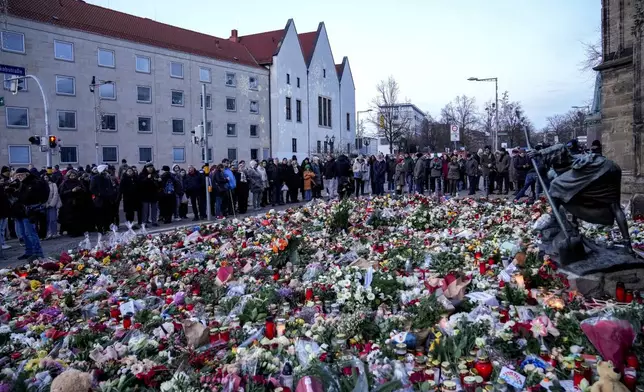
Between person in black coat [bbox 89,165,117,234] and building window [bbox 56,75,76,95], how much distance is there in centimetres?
2802

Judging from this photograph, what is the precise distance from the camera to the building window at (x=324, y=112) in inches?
2569

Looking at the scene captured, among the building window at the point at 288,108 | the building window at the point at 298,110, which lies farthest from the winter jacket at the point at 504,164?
the building window at the point at 298,110

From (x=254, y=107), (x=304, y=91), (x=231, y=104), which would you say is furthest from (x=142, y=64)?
(x=304, y=91)

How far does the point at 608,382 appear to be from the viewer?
12.0ft

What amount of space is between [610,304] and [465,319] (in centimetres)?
165

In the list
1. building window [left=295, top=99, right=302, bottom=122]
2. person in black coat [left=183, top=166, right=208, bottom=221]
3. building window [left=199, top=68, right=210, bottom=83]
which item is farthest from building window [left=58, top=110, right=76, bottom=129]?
person in black coat [left=183, top=166, right=208, bottom=221]

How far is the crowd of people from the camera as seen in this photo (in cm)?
1175

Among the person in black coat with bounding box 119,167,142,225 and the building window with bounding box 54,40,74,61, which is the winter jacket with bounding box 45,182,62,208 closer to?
the person in black coat with bounding box 119,167,142,225

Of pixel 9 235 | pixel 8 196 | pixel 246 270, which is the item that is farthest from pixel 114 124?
pixel 246 270

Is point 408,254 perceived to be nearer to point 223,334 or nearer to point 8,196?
point 223,334

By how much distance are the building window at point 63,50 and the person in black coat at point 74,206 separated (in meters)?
28.8

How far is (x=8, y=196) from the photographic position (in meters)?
12.0

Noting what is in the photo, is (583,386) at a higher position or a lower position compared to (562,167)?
lower

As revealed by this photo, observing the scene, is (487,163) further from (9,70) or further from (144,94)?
(144,94)
